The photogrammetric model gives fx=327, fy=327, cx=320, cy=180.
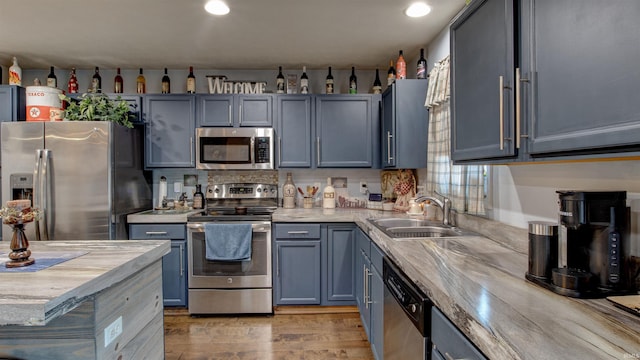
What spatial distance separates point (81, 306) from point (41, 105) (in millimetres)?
2723

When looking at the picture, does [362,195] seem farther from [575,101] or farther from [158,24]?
[575,101]

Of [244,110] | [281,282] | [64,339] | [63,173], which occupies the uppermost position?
[244,110]

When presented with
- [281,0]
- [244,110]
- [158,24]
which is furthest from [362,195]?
[158,24]

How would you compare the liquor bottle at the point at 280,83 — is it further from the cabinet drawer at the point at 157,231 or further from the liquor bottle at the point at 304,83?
the cabinet drawer at the point at 157,231

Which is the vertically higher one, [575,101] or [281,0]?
[281,0]

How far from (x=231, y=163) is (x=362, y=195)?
139 cm

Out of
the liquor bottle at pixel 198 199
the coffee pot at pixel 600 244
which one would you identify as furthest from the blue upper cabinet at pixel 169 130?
the coffee pot at pixel 600 244

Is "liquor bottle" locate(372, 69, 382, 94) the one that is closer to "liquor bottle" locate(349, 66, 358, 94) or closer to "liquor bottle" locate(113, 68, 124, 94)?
"liquor bottle" locate(349, 66, 358, 94)

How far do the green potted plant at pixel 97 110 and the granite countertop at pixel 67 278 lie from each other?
154 centimetres

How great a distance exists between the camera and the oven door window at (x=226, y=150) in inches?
122

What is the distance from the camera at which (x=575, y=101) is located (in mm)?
879

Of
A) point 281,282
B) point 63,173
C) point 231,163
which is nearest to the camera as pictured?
point 63,173

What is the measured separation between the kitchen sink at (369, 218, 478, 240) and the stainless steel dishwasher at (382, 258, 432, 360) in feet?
1.20

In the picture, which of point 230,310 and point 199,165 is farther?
point 199,165
